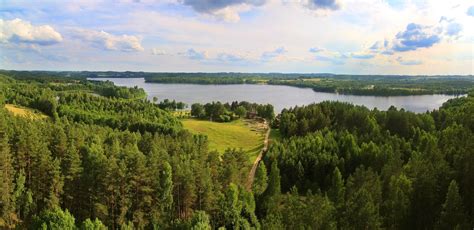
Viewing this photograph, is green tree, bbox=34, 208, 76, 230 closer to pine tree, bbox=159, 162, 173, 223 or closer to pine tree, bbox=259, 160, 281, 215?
pine tree, bbox=159, 162, 173, 223

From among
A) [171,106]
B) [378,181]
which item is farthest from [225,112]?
[378,181]

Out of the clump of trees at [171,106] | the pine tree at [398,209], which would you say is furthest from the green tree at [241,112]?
the pine tree at [398,209]

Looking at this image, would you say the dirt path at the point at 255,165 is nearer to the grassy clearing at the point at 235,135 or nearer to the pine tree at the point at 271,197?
the grassy clearing at the point at 235,135

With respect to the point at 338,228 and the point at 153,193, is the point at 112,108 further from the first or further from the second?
the point at 338,228

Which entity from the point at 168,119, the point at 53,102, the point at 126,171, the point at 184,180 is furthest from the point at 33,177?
the point at 53,102

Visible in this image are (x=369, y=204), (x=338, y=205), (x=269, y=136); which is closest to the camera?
(x=369, y=204)

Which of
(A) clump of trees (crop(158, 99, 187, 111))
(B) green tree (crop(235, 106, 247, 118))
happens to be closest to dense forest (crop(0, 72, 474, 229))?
(B) green tree (crop(235, 106, 247, 118))

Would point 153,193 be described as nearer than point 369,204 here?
No

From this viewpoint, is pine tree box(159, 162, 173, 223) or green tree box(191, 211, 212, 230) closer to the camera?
green tree box(191, 211, 212, 230)

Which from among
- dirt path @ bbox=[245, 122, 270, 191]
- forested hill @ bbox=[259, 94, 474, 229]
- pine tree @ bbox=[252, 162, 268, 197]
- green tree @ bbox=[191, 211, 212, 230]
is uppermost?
forested hill @ bbox=[259, 94, 474, 229]
